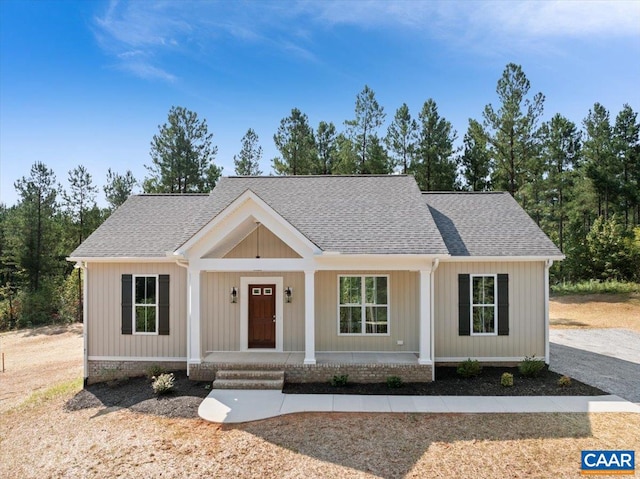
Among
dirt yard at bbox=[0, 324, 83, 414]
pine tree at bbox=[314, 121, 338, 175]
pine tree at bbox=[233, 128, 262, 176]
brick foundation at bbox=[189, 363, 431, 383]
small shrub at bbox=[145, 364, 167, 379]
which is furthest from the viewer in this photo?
pine tree at bbox=[233, 128, 262, 176]

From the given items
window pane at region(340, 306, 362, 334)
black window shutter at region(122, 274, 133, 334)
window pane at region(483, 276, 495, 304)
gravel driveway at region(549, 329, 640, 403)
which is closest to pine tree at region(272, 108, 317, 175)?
window pane at region(340, 306, 362, 334)

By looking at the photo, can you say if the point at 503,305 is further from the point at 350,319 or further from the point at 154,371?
the point at 154,371

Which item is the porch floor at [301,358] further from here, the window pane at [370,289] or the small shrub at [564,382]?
the small shrub at [564,382]

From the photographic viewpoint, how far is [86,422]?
856cm

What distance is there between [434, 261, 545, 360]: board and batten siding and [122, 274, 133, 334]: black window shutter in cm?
934

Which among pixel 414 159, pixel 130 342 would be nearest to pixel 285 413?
pixel 130 342

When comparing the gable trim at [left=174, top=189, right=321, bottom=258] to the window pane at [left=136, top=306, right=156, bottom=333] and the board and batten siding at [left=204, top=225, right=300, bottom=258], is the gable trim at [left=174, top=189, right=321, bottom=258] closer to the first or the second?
the board and batten siding at [left=204, top=225, right=300, bottom=258]

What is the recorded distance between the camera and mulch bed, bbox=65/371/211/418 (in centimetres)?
889

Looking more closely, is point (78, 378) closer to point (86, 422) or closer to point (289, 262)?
point (86, 422)

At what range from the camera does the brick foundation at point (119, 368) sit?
11.4m

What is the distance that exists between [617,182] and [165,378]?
120 feet

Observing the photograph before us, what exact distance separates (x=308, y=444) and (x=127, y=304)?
7.45 meters

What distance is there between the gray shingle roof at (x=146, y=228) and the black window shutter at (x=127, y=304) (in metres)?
0.88

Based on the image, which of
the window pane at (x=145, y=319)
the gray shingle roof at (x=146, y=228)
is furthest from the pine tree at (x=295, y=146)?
the window pane at (x=145, y=319)
